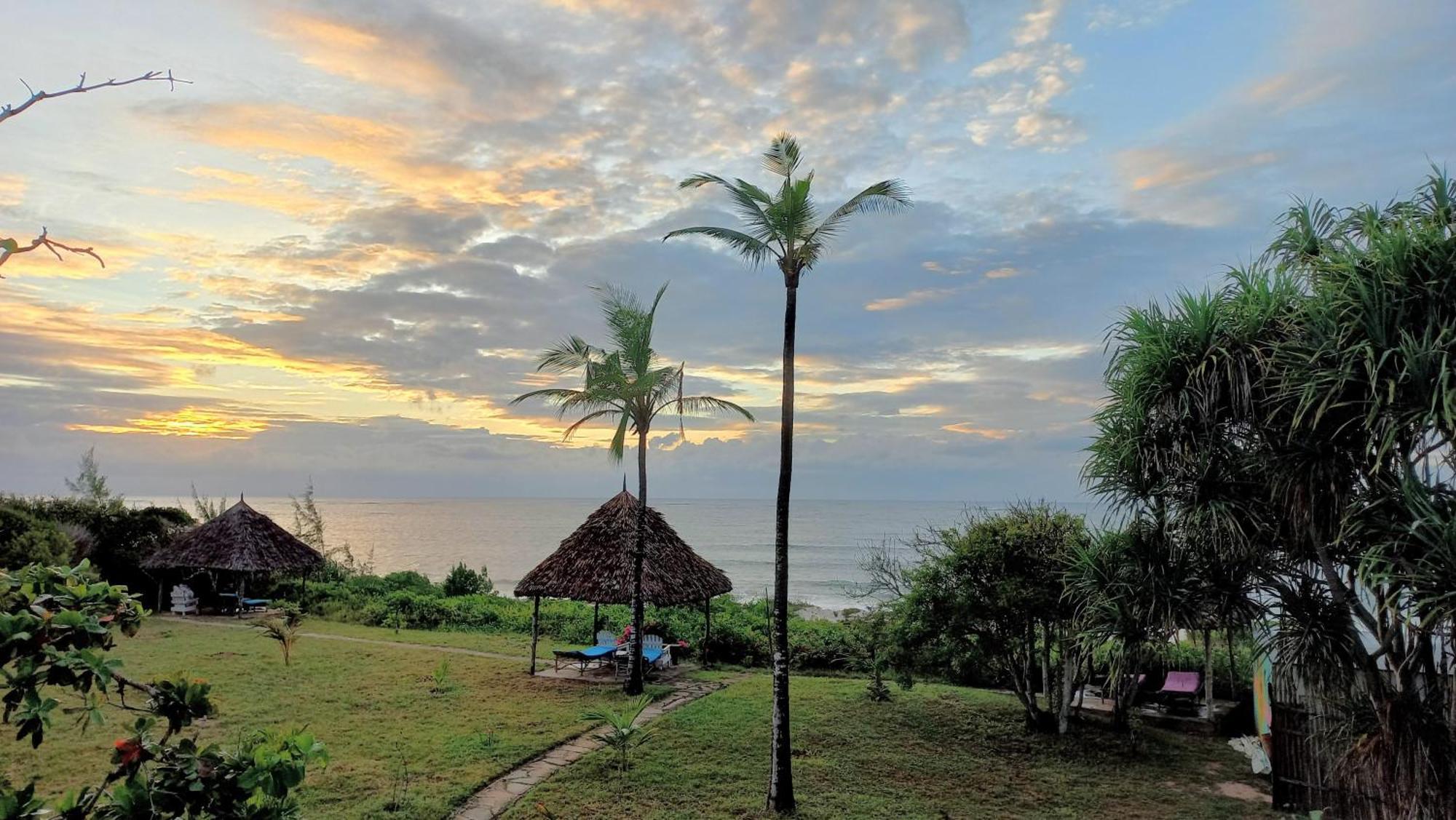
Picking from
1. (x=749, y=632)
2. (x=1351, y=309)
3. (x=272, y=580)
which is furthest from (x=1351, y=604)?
(x=272, y=580)

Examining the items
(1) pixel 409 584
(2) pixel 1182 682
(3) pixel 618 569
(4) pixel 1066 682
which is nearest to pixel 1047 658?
(4) pixel 1066 682

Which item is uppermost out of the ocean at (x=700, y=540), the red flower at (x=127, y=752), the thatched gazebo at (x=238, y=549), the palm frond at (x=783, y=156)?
the palm frond at (x=783, y=156)

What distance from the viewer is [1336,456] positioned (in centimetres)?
657

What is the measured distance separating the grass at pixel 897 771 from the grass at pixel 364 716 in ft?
4.13

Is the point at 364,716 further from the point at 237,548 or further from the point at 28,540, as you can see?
the point at 237,548

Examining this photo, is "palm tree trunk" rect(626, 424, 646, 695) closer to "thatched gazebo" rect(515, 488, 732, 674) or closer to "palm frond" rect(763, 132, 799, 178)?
"thatched gazebo" rect(515, 488, 732, 674)

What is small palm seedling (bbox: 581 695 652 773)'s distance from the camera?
9148mm

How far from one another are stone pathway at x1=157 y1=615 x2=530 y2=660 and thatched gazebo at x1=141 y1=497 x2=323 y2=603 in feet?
3.73

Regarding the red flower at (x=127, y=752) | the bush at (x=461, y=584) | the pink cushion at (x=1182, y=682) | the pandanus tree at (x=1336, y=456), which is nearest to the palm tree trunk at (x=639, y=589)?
the pandanus tree at (x=1336, y=456)

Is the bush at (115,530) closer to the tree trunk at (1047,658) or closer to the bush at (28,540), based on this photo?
the bush at (28,540)

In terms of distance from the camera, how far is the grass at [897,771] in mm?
8164

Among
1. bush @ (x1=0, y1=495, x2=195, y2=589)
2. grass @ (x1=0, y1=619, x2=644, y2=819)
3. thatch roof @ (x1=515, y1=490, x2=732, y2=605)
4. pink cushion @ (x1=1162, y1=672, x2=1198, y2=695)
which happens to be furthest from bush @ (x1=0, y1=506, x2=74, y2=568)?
pink cushion @ (x1=1162, y1=672, x2=1198, y2=695)

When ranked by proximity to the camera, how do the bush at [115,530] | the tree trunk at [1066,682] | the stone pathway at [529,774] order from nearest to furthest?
the stone pathway at [529,774] → the tree trunk at [1066,682] → the bush at [115,530]

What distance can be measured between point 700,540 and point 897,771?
205ft
